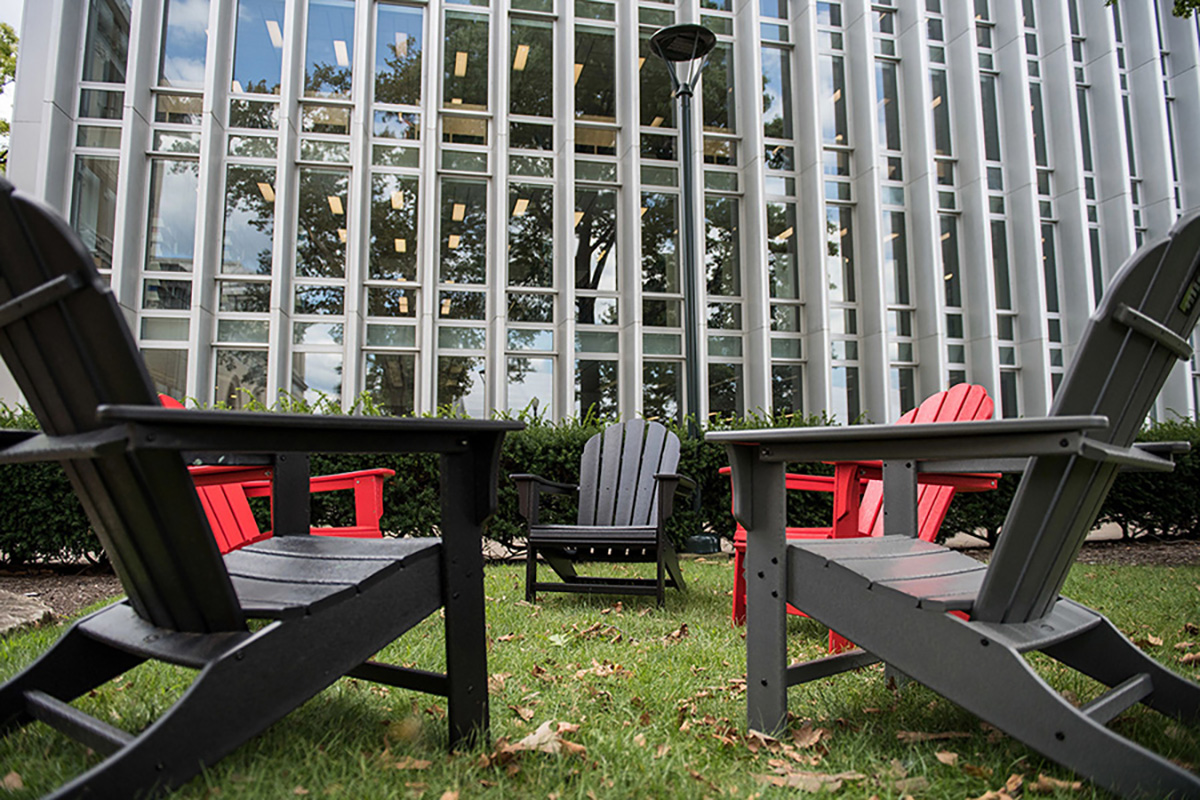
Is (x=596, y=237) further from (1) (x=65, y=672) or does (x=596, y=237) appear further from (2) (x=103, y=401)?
(2) (x=103, y=401)

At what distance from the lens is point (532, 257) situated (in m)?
13.8

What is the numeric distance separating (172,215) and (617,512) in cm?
1128

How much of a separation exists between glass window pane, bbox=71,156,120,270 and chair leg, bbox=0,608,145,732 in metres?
12.7

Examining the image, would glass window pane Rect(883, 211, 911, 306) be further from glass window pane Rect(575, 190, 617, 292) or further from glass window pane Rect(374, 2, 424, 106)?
glass window pane Rect(374, 2, 424, 106)

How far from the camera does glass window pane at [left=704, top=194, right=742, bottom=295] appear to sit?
14430 mm

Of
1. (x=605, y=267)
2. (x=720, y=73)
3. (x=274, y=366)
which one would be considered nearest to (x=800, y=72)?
(x=720, y=73)

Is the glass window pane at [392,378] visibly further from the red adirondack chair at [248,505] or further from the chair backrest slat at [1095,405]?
the chair backrest slat at [1095,405]

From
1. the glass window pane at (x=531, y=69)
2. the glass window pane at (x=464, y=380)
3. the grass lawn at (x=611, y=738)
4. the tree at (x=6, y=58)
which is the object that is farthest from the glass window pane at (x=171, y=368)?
the grass lawn at (x=611, y=738)

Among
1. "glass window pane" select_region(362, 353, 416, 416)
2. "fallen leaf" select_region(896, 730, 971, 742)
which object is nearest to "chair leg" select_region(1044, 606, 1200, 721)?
"fallen leaf" select_region(896, 730, 971, 742)

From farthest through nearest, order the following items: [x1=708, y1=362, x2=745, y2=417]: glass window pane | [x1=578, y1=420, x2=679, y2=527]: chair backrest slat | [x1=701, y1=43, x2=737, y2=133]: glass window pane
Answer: [x1=701, y1=43, x2=737, y2=133]: glass window pane → [x1=708, y1=362, x2=745, y2=417]: glass window pane → [x1=578, y1=420, x2=679, y2=527]: chair backrest slat

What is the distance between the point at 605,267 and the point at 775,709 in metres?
12.4

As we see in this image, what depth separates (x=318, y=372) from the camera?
41.7ft

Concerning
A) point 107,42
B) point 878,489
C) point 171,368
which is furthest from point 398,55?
point 878,489

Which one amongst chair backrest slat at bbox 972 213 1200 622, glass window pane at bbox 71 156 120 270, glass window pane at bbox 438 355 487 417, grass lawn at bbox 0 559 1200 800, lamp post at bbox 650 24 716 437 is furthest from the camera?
glass window pane at bbox 438 355 487 417
